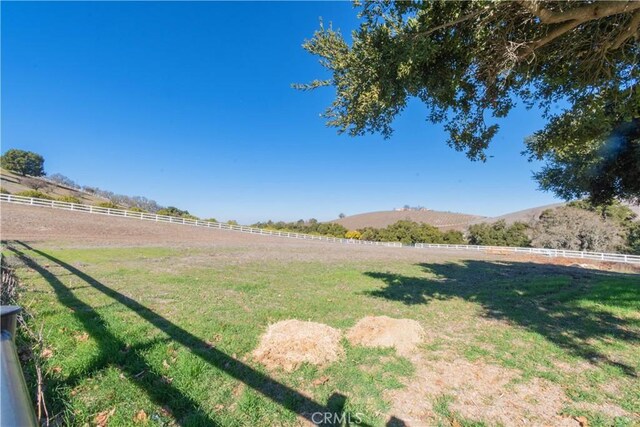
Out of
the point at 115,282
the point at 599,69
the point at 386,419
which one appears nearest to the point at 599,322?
the point at 599,69

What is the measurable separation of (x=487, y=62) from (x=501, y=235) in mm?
55460

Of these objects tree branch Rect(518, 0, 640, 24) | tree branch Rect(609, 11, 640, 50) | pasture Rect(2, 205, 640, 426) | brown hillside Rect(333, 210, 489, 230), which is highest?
brown hillside Rect(333, 210, 489, 230)

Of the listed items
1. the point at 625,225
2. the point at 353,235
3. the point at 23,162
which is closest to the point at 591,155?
the point at 625,225

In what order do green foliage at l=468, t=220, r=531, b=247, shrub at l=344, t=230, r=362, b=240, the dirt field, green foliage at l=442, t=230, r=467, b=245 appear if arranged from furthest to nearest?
shrub at l=344, t=230, r=362, b=240, green foliage at l=442, t=230, r=467, b=245, green foliage at l=468, t=220, r=531, b=247, the dirt field

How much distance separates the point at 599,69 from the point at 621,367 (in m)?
4.73

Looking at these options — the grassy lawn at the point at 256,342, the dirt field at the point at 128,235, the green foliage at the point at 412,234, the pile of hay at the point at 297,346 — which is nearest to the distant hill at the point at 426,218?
the green foliage at the point at 412,234

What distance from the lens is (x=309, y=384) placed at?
376 centimetres

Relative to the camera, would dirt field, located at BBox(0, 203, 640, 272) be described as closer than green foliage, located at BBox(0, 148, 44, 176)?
Yes

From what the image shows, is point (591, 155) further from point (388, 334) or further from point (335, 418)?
point (335, 418)

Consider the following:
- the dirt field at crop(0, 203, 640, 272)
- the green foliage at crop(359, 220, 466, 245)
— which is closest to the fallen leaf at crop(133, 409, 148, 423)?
the dirt field at crop(0, 203, 640, 272)

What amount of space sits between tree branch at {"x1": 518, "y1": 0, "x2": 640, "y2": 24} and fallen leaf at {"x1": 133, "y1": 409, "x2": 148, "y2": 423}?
618 cm

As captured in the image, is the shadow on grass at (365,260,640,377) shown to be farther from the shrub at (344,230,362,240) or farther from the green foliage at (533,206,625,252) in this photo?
the shrub at (344,230,362,240)

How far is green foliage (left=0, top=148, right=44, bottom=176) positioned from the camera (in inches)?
2761

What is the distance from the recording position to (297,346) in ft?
15.2
